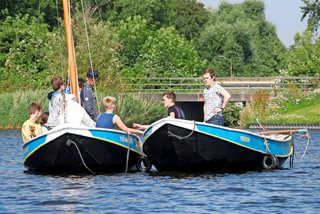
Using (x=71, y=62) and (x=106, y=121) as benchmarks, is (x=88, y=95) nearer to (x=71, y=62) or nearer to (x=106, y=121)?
(x=71, y=62)

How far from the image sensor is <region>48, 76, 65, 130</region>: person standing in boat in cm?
2245

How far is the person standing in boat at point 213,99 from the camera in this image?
22.0 m

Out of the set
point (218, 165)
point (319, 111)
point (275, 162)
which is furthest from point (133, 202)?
point (319, 111)

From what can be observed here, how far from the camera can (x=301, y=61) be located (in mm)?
69875

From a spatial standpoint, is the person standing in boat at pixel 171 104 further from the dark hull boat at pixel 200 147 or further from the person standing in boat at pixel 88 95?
the person standing in boat at pixel 88 95

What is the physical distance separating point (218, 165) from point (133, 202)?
4.74 meters

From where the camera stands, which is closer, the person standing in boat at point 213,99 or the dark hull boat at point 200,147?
the dark hull boat at point 200,147

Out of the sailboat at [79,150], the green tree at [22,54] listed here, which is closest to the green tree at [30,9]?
the green tree at [22,54]

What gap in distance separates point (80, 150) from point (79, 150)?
0.08ft

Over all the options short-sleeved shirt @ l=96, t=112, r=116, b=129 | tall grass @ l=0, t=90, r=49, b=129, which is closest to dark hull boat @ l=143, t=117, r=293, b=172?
short-sleeved shirt @ l=96, t=112, r=116, b=129

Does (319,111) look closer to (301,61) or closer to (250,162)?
(301,61)

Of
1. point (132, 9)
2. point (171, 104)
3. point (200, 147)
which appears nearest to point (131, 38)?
point (132, 9)

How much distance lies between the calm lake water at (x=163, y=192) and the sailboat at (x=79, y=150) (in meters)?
0.28

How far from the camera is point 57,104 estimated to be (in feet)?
74.3
